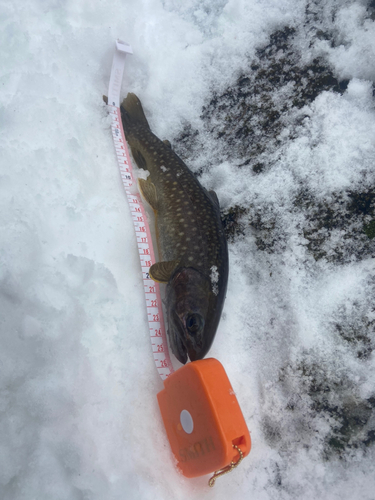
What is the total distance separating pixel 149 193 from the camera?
10.6 feet

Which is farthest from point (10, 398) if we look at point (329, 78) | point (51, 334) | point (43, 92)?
point (329, 78)

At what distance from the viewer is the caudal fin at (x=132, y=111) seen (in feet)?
11.6

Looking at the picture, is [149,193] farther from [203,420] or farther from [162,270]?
[203,420]

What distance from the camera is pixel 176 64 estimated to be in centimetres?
368

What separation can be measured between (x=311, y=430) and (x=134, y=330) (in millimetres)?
1691

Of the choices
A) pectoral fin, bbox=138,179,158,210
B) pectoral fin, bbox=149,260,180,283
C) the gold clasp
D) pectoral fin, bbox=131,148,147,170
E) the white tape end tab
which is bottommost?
the gold clasp

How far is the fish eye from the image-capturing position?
2.47 meters

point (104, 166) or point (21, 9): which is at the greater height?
point (21, 9)

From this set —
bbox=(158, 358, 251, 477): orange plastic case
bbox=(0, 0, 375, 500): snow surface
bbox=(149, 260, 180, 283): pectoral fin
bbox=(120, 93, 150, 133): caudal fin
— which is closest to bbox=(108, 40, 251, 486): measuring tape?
bbox=(158, 358, 251, 477): orange plastic case

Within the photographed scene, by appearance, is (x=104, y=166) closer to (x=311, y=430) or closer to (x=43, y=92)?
(x=43, y=92)

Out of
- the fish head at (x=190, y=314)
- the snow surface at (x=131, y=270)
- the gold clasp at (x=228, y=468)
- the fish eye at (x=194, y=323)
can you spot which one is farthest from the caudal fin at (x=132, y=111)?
the gold clasp at (x=228, y=468)

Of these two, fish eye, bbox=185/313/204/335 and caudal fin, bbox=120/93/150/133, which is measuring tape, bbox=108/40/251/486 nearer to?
fish eye, bbox=185/313/204/335

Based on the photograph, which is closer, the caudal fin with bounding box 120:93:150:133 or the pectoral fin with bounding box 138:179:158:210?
the pectoral fin with bounding box 138:179:158:210

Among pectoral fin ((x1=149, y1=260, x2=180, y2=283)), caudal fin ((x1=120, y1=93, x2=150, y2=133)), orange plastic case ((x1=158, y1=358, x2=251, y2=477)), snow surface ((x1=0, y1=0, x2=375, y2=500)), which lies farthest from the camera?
caudal fin ((x1=120, y1=93, x2=150, y2=133))
